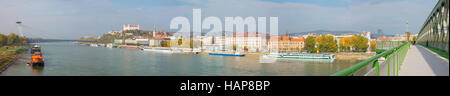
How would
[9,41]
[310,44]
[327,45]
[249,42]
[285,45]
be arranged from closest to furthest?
[9,41] → [327,45] → [310,44] → [285,45] → [249,42]

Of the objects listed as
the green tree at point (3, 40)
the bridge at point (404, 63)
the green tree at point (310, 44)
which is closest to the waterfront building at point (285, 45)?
the green tree at point (310, 44)

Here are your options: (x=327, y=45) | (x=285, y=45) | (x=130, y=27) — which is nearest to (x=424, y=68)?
(x=327, y=45)

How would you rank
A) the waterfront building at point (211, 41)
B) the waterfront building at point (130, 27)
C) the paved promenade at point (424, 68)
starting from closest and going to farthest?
the paved promenade at point (424, 68), the waterfront building at point (211, 41), the waterfront building at point (130, 27)

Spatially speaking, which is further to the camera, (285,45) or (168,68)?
(285,45)

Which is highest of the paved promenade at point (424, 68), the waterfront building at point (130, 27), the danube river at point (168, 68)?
the waterfront building at point (130, 27)

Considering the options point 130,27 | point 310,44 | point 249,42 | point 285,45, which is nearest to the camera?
point 310,44

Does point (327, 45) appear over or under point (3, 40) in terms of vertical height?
under

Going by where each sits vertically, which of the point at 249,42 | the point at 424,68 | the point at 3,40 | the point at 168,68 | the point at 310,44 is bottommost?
the point at 168,68

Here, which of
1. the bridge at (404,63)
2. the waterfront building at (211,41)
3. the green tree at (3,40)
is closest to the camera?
the bridge at (404,63)

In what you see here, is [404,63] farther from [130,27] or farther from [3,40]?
[130,27]

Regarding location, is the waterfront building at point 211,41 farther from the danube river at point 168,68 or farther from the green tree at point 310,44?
the danube river at point 168,68

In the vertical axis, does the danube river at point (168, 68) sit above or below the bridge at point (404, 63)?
below
